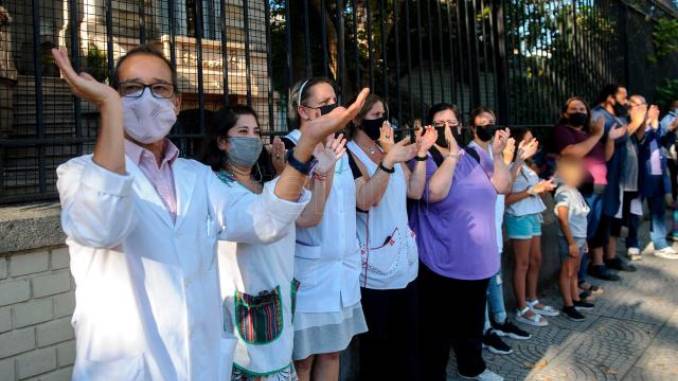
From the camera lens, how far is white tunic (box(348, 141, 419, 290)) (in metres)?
3.07

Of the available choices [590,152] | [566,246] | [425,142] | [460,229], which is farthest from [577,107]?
[425,142]

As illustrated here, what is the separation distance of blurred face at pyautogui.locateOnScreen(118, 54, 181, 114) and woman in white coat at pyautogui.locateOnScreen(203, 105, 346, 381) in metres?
0.52

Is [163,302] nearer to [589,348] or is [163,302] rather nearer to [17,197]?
[17,197]

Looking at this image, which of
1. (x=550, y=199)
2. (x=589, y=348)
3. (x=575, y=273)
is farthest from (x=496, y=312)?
(x=550, y=199)

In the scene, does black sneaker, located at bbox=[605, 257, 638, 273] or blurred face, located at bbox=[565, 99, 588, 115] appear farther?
black sneaker, located at bbox=[605, 257, 638, 273]

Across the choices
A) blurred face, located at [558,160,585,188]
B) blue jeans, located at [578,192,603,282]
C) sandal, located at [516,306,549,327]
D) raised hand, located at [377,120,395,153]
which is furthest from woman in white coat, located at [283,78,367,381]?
blue jeans, located at [578,192,603,282]

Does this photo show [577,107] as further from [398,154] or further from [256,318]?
[256,318]

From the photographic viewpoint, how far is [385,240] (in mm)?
3105

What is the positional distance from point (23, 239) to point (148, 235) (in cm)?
94

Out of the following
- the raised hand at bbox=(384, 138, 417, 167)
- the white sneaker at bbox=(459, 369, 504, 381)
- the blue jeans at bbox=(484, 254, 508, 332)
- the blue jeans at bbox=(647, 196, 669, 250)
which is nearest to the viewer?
the raised hand at bbox=(384, 138, 417, 167)

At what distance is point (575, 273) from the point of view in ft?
17.3

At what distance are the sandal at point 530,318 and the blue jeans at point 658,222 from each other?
10.8 feet

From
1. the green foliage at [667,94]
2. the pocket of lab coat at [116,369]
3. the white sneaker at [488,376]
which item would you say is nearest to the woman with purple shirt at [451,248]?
Result: the white sneaker at [488,376]

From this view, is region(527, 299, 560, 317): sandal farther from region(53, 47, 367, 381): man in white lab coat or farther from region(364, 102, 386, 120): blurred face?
region(53, 47, 367, 381): man in white lab coat
